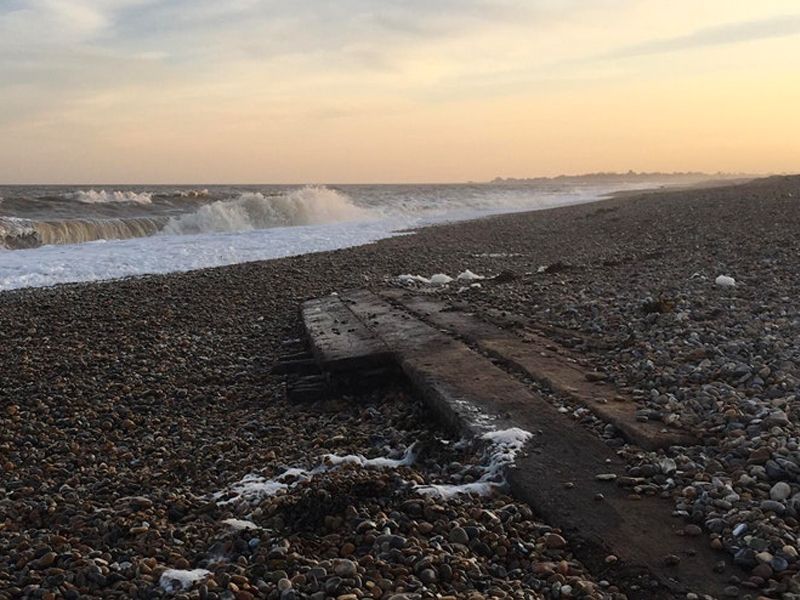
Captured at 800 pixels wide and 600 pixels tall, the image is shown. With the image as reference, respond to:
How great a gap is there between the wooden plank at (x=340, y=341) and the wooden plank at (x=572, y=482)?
26 cm

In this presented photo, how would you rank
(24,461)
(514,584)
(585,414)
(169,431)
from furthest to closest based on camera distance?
(169,431) → (24,461) → (585,414) → (514,584)

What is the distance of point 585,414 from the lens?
454 centimetres

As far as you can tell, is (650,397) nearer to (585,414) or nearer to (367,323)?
(585,414)

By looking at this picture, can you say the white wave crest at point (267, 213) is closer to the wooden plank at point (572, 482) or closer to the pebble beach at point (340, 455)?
the pebble beach at point (340, 455)

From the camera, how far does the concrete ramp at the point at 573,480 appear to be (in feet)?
9.42

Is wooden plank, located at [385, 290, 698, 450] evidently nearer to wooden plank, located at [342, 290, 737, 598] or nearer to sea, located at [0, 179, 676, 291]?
wooden plank, located at [342, 290, 737, 598]

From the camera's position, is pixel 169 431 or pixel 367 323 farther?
pixel 367 323

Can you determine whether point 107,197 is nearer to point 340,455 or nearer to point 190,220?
point 190,220

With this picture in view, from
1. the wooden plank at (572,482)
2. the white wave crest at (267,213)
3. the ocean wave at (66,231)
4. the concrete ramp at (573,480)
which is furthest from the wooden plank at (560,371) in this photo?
the white wave crest at (267,213)

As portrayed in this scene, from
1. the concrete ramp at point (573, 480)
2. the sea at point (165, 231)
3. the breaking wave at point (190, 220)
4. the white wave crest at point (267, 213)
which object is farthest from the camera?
the white wave crest at point (267, 213)

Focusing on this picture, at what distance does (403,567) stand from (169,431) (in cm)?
297

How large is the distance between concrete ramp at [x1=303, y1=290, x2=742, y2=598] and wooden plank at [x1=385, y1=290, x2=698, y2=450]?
105 millimetres

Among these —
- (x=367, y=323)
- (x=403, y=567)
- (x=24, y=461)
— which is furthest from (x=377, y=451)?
(x=367, y=323)

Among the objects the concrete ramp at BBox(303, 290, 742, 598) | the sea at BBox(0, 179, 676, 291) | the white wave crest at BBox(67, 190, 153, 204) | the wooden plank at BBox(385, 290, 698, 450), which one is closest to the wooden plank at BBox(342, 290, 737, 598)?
the concrete ramp at BBox(303, 290, 742, 598)
